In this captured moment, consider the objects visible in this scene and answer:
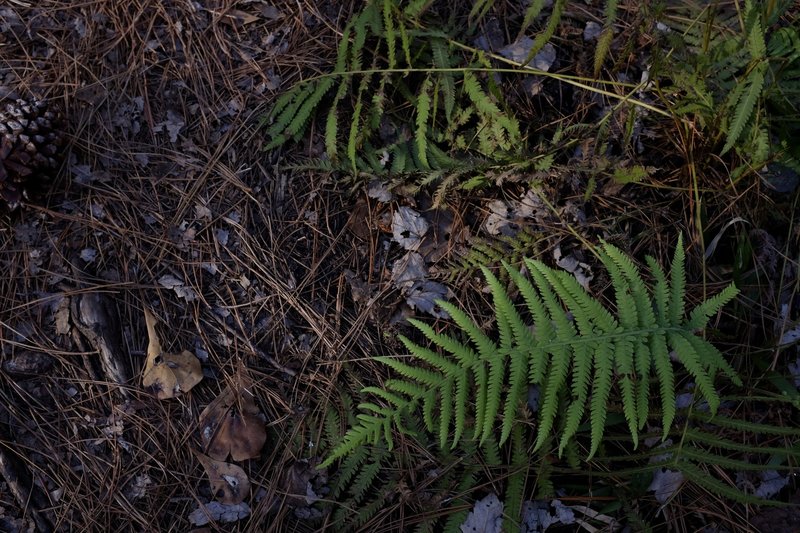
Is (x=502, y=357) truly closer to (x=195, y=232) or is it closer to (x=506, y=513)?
(x=506, y=513)

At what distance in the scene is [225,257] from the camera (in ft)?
9.86

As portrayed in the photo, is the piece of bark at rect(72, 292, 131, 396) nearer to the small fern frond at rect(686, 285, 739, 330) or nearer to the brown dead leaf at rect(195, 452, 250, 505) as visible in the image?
the brown dead leaf at rect(195, 452, 250, 505)

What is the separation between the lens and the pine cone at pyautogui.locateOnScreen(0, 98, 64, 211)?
2836mm

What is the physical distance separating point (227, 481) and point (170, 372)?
0.56m

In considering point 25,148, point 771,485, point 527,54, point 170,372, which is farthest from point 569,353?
point 25,148

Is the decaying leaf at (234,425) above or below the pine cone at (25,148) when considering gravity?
below

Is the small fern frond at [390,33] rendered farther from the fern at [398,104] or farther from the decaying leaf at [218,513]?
the decaying leaf at [218,513]

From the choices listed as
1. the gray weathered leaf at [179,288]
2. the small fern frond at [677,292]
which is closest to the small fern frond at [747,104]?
the small fern frond at [677,292]

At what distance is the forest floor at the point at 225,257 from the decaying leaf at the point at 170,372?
4 centimetres

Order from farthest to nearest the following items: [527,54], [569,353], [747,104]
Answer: [527,54] → [747,104] → [569,353]

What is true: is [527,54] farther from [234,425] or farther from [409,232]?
[234,425]

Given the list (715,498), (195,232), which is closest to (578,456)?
(715,498)

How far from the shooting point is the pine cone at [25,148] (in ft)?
9.30

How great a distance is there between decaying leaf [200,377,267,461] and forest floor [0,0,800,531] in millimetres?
27
